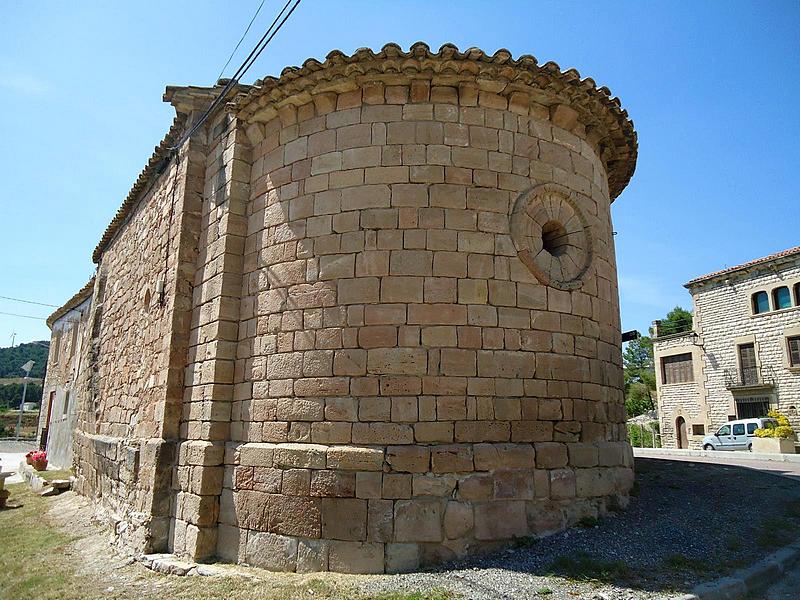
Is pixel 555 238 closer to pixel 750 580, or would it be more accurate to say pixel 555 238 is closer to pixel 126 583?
pixel 750 580

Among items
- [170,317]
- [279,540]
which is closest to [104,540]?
[170,317]

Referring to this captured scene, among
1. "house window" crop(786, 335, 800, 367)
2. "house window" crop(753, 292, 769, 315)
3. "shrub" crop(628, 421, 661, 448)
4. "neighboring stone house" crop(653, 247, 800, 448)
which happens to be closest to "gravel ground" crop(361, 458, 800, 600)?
"house window" crop(786, 335, 800, 367)

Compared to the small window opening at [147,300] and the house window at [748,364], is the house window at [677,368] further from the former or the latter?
the small window opening at [147,300]

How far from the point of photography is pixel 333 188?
5.95 metres

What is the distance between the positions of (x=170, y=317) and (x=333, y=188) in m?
2.84

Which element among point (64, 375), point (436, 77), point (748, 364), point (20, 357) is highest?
point (20, 357)

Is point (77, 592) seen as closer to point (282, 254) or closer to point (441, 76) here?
point (282, 254)

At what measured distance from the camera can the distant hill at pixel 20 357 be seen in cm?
7169

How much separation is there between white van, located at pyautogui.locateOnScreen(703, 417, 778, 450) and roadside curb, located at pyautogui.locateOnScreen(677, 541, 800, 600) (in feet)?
48.2

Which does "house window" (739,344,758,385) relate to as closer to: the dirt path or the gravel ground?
the dirt path

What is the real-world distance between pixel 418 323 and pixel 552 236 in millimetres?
2097

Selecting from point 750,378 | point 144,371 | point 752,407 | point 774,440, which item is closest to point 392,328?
point 144,371

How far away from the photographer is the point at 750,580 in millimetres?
4320

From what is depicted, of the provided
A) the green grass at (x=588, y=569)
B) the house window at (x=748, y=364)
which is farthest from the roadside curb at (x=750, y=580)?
the house window at (x=748, y=364)
